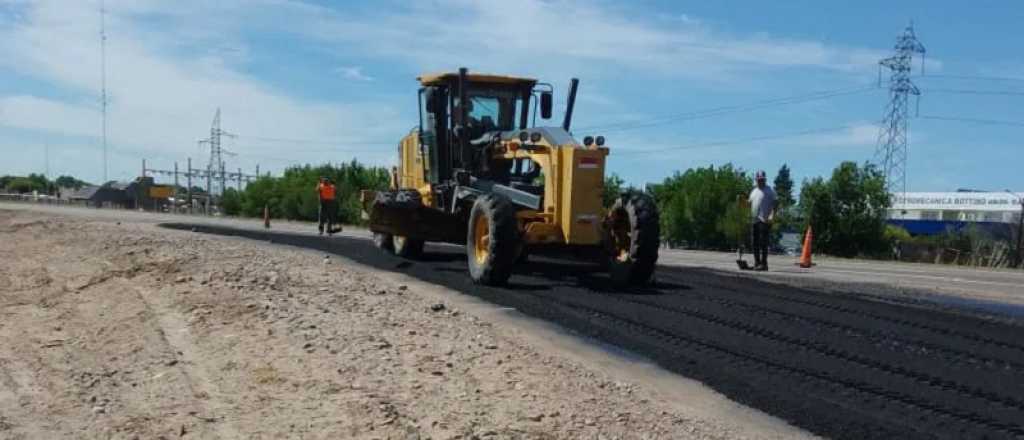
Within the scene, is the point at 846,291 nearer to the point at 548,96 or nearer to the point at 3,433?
the point at 548,96

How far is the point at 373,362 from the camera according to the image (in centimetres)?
666

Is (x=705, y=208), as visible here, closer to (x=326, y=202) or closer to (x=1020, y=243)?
(x=1020, y=243)

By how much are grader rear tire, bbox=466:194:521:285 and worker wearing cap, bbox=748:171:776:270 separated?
18.0 ft

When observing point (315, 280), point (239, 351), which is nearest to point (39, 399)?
point (239, 351)

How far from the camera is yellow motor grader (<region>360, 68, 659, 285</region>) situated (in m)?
11.2

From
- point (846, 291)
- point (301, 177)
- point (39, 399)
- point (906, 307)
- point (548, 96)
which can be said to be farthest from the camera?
point (301, 177)

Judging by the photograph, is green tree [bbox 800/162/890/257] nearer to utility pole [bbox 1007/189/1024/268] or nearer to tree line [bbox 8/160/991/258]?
tree line [bbox 8/160/991/258]

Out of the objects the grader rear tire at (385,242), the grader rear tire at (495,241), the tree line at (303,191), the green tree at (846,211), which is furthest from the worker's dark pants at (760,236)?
the tree line at (303,191)

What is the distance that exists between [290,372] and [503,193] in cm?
633

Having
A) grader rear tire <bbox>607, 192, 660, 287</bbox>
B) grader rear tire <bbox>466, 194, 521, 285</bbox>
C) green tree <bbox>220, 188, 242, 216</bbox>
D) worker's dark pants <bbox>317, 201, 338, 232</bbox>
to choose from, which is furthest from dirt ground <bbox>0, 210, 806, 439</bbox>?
green tree <bbox>220, 188, 242, 216</bbox>

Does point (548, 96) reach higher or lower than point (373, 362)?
higher

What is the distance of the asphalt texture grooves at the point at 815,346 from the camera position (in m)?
5.80

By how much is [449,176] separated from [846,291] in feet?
18.6

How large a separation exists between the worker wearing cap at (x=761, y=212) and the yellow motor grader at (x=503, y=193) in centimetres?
375
